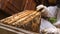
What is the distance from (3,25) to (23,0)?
1.62 metres

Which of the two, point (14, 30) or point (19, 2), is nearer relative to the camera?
point (14, 30)

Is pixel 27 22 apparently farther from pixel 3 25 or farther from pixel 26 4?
pixel 26 4

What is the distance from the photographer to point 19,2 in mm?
2645

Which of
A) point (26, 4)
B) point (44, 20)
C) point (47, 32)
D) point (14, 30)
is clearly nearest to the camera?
point (14, 30)

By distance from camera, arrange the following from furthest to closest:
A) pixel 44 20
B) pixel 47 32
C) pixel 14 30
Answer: pixel 44 20, pixel 47 32, pixel 14 30

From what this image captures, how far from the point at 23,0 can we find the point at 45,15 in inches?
32.1

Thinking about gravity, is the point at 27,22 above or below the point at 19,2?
below

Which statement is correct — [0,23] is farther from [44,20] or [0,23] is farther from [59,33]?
[44,20]

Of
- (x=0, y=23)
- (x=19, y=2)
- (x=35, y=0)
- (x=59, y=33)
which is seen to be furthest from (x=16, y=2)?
(x=0, y=23)

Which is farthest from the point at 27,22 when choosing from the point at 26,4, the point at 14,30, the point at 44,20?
the point at 26,4

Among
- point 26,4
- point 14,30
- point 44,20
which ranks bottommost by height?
point 14,30

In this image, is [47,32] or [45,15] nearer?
[47,32]

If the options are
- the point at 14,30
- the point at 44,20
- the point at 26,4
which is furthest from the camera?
the point at 26,4

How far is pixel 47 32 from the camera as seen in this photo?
1319 mm
